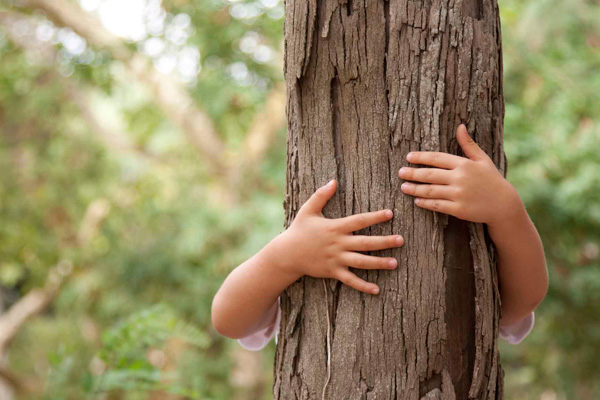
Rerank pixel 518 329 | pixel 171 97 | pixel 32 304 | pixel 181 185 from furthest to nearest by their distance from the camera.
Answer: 1. pixel 32 304
2. pixel 181 185
3. pixel 171 97
4. pixel 518 329

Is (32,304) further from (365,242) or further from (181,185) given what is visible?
(365,242)

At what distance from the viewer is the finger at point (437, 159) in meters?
1.13

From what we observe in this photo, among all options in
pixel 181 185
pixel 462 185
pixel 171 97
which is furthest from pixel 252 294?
pixel 181 185

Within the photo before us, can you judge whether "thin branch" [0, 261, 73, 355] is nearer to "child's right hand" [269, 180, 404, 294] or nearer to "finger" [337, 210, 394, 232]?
"child's right hand" [269, 180, 404, 294]

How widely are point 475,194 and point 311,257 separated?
0.35 metres

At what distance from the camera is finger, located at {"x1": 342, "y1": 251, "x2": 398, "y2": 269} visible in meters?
1.15

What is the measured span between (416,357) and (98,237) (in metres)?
7.28

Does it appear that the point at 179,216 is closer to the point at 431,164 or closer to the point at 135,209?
the point at 135,209

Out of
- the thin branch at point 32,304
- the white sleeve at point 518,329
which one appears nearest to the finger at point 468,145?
the white sleeve at point 518,329

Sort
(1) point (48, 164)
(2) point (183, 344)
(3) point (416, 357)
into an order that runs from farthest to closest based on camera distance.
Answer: (1) point (48, 164), (2) point (183, 344), (3) point (416, 357)

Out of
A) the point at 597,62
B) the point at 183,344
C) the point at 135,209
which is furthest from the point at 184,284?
the point at 597,62

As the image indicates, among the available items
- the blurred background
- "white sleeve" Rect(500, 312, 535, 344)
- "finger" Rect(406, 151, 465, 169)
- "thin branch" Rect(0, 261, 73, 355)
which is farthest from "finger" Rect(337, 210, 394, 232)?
"thin branch" Rect(0, 261, 73, 355)

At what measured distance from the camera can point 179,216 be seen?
19.6 ft

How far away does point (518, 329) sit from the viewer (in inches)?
60.1
